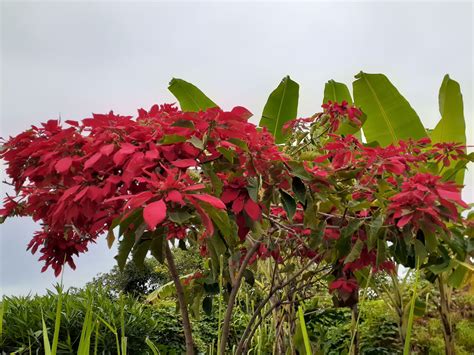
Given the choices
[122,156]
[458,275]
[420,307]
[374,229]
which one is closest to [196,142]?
[122,156]

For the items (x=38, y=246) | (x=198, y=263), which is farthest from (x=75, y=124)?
(x=198, y=263)

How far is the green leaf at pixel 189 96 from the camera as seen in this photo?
408cm

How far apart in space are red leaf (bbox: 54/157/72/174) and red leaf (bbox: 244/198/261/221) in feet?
1.95

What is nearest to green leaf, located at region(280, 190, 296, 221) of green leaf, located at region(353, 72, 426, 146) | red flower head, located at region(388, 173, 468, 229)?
red flower head, located at region(388, 173, 468, 229)

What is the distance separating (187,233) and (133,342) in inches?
104

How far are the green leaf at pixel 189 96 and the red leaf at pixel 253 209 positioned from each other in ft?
7.72

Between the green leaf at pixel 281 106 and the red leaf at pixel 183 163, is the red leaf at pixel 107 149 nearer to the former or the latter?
the red leaf at pixel 183 163

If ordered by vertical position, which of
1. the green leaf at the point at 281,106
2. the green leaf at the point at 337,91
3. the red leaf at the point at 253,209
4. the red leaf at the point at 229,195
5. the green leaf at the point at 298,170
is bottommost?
the red leaf at the point at 253,209

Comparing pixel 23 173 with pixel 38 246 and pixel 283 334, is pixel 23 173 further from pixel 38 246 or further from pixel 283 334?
pixel 283 334

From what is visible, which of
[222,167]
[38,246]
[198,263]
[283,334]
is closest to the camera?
[222,167]

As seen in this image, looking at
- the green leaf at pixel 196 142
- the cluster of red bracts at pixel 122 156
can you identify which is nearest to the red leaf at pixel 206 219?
the cluster of red bracts at pixel 122 156

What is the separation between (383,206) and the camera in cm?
223

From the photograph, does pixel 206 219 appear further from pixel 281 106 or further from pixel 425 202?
pixel 281 106

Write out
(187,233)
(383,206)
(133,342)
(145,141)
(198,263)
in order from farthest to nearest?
(198,263)
(133,342)
(187,233)
(383,206)
(145,141)
